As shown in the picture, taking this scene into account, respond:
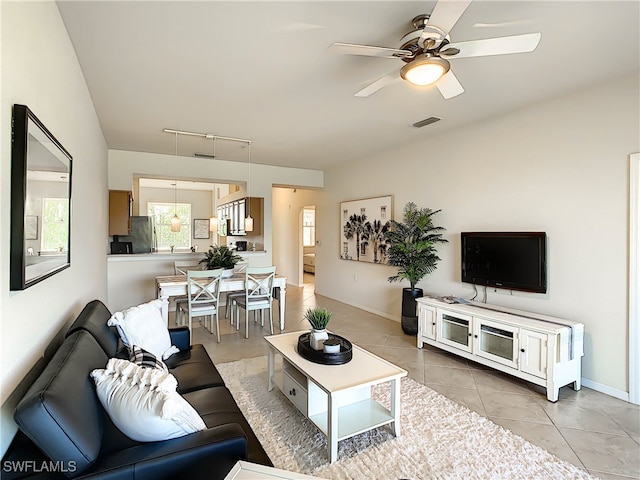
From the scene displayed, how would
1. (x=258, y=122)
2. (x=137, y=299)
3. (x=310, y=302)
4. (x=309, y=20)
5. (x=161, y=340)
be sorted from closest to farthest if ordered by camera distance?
(x=309, y=20)
(x=161, y=340)
(x=258, y=122)
(x=137, y=299)
(x=310, y=302)

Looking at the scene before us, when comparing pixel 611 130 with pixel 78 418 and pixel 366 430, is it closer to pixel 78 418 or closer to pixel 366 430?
pixel 366 430

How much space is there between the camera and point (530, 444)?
Answer: 85.0 inches

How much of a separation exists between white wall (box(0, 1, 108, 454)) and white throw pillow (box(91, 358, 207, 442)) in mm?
Answer: 307

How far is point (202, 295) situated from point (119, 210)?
2.41 m

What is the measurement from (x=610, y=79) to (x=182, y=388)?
411 cm

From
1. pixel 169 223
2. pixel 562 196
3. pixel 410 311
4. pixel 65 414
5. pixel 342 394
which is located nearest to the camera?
pixel 65 414

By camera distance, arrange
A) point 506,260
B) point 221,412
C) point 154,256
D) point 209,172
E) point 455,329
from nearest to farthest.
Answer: point 221,412 → point 506,260 → point 455,329 → point 154,256 → point 209,172

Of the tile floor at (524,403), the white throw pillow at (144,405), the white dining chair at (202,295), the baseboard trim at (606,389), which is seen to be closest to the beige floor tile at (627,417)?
the tile floor at (524,403)

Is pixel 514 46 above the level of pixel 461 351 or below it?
above

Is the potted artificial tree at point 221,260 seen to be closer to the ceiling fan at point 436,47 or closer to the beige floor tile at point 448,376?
the beige floor tile at point 448,376

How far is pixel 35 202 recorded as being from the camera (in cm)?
140

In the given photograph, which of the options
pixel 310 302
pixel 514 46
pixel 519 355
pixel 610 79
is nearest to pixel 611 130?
pixel 610 79

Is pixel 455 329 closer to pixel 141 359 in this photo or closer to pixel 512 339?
pixel 512 339

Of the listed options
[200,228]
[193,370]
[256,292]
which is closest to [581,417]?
[193,370]
